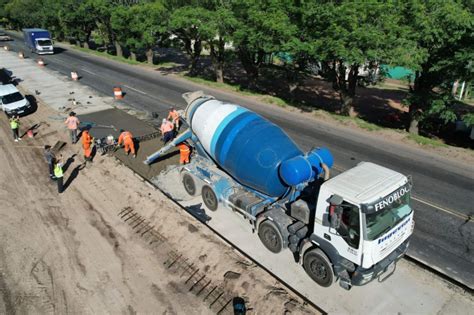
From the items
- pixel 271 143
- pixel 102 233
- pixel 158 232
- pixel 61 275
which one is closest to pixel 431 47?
pixel 271 143

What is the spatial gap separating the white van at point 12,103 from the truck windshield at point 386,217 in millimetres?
24617

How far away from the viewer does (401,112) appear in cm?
3147

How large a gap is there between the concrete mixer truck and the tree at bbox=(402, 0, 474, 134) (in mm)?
12960

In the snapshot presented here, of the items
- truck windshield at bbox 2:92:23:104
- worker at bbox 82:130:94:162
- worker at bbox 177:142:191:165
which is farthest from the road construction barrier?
worker at bbox 177:142:191:165

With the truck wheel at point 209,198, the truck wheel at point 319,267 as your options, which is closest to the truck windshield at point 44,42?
the truck wheel at point 209,198

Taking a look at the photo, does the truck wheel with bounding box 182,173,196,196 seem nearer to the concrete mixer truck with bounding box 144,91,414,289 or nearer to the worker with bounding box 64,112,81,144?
the concrete mixer truck with bounding box 144,91,414,289

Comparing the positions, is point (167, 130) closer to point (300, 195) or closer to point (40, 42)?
point (300, 195)

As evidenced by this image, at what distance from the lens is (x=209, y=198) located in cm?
1290

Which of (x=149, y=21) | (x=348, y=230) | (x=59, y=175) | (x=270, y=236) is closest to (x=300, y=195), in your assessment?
(x=270, y=236)

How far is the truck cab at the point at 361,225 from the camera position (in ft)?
26.3

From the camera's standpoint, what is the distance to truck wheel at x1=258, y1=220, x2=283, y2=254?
1032 centimetres

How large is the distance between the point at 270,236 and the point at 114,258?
4.99 metres

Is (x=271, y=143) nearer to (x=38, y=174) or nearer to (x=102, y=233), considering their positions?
(x=102, y=233)

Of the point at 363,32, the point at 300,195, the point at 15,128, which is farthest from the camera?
the point at 363,32
